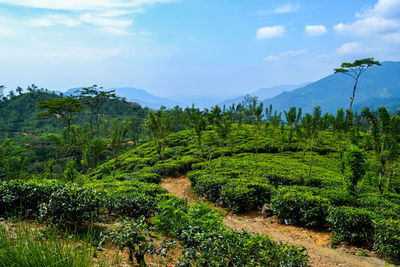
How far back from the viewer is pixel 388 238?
4.75m

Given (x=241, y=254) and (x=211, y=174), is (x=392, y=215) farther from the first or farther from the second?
(x=211, y=174)

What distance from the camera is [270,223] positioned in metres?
7.27

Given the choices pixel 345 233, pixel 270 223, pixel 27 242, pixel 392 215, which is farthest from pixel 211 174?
pixel 27 242

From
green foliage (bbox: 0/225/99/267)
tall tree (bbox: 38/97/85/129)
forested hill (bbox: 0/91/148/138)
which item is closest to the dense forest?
green foliage (bbox: 0/225/99/267)

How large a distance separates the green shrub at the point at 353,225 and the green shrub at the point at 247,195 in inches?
99.1

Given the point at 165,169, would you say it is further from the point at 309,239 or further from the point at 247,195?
the point at 309,239

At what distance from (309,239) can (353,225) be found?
122 centimetres

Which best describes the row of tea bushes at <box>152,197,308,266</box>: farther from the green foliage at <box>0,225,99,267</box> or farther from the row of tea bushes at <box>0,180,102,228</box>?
the row of tea bushes at <box>0,180,102,228</box>

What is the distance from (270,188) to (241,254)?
4922 mm

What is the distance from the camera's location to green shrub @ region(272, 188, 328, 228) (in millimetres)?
6380

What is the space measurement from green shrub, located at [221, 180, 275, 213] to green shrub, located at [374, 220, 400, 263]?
331 centimetres

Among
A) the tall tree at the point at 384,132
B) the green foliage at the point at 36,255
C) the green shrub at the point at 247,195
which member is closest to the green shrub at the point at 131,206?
the green shrub at the point at 247,195

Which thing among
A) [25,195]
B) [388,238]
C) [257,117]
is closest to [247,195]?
[388,238]

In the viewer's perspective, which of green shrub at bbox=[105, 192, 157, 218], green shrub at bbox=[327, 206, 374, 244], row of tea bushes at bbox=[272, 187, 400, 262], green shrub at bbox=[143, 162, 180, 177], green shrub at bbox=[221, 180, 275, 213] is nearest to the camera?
row of tea bushes at bbox=[272, 187, 400, 262]
